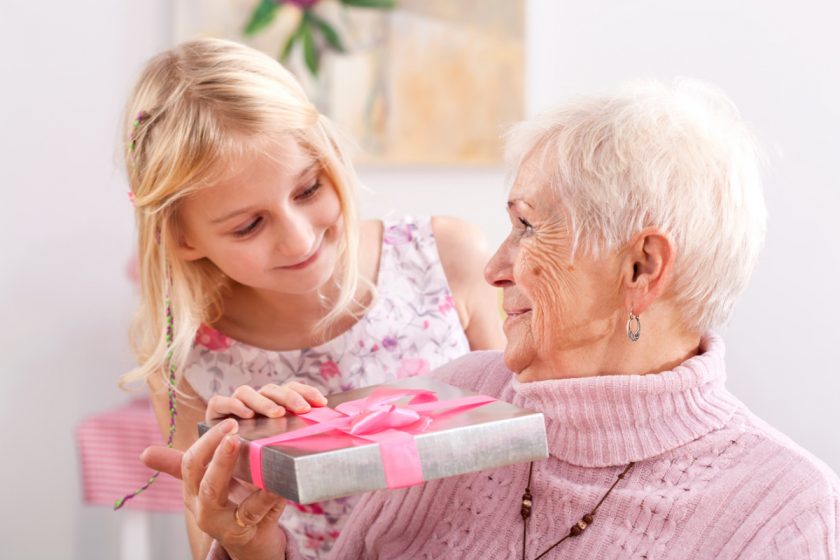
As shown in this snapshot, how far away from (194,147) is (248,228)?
155mm

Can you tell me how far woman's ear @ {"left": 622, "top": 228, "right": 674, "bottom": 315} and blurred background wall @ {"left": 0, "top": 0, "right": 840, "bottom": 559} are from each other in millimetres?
1670

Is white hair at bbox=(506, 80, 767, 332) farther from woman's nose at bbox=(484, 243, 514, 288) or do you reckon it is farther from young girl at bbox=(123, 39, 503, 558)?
young girl at bbox=(123, 39, 503, 558)

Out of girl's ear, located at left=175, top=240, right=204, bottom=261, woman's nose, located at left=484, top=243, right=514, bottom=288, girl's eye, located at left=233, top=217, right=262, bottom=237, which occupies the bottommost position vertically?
girl's ear, located at left=175, top=240, right=204, bottom=261

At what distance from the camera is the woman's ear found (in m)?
1.21

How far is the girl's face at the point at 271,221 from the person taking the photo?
59.5 inches

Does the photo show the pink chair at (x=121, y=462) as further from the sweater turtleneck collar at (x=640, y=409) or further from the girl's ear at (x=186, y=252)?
the sweater turtleneck collar at (x=640, y=409)

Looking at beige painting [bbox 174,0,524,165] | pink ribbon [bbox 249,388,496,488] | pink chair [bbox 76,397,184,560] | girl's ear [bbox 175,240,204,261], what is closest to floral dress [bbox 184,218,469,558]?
girl's ear [bbox 175,240,204,261]

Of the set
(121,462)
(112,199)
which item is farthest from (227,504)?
(112,199)

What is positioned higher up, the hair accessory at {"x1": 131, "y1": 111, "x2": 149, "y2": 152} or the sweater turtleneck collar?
the hair accessory at {"x1": 131, "y1": 111, "x2": 149, "y2": 152}

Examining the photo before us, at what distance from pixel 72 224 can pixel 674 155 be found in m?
2.52

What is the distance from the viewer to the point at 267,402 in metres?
1.23

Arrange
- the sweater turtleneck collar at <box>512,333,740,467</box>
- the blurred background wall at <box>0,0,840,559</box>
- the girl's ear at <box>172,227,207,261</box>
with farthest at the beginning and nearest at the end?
the blurred background wall at <box>0,0,840,559</box> → the girl's ear at <box>172,227,207,261</box> → the sweater turtleneck collar at <box>512,333,740,467</box>

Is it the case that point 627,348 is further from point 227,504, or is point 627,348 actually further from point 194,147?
point 194,147

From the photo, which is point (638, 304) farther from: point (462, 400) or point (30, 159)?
point (30, 159)
